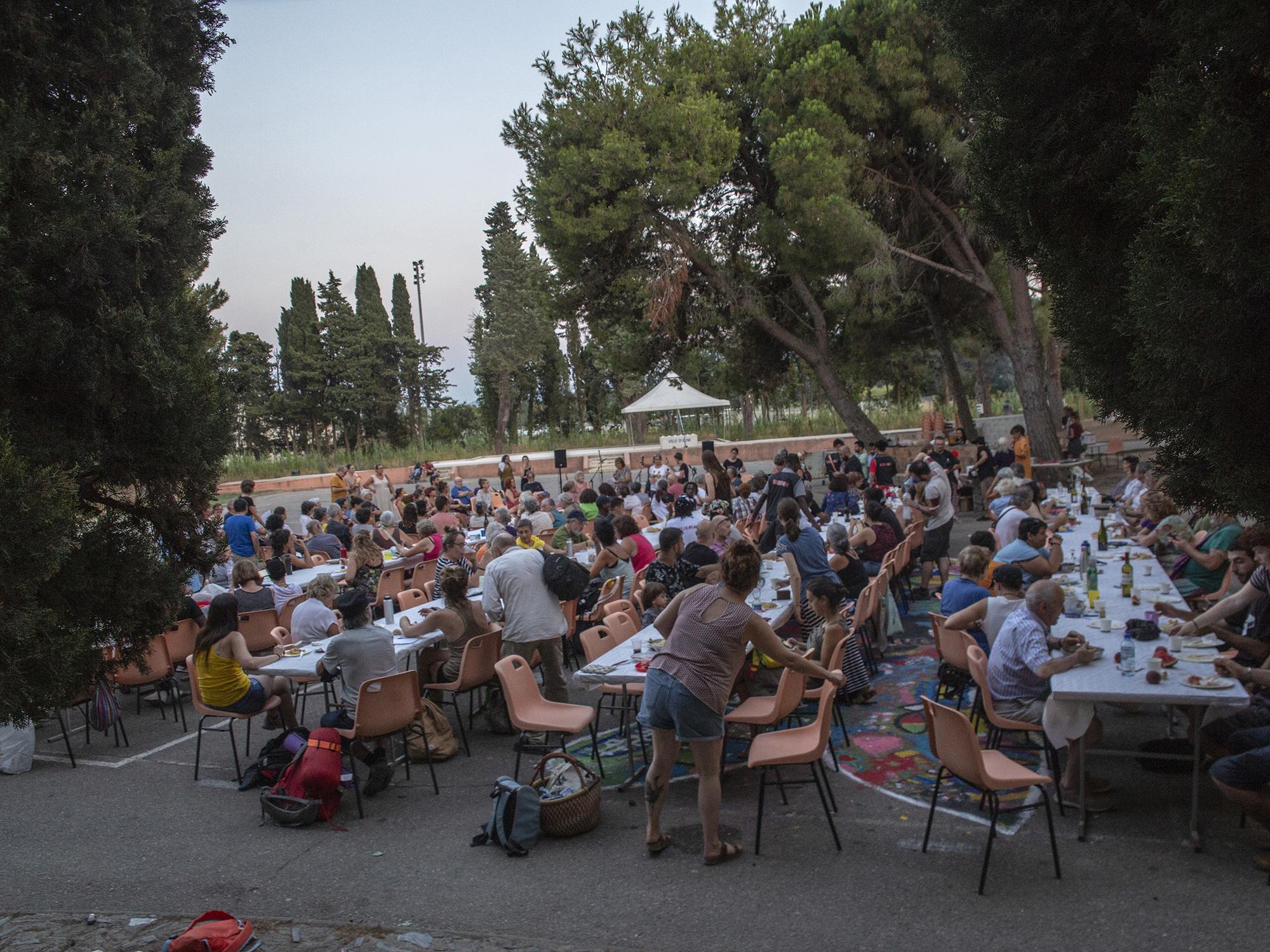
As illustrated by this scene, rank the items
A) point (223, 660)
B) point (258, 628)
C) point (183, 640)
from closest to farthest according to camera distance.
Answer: point (223, 660) → point (183, 640) → point (258, 628)

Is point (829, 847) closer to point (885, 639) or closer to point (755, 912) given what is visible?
point (755, 912)

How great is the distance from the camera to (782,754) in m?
5.08

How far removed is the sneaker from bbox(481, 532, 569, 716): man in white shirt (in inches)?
49.3

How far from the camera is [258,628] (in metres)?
8.91

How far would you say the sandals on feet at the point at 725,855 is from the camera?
486 cm

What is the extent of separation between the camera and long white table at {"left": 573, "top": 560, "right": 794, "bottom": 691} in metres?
5.91

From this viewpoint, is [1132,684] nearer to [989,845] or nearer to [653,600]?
[989,845]

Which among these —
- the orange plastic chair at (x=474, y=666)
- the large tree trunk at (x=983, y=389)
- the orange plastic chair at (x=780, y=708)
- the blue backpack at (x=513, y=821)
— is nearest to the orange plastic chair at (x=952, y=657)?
the orange plastic chair at (x=780, y=708)

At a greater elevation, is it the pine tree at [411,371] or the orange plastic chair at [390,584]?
the pine tree at [411,371]

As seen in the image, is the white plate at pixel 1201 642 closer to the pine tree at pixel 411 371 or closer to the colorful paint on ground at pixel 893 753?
the colorful paint on ground at pixel 893 753

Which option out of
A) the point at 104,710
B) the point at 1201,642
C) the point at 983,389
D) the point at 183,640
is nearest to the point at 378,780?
the point at 104,710

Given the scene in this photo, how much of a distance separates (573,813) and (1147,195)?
162 inches

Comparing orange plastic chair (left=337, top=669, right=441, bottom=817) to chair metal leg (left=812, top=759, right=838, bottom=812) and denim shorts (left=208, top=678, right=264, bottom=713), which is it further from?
chair metal leg (left=812, top=759, right=838, bottom=812)

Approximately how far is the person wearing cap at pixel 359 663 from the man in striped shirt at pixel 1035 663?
12.6 ft
